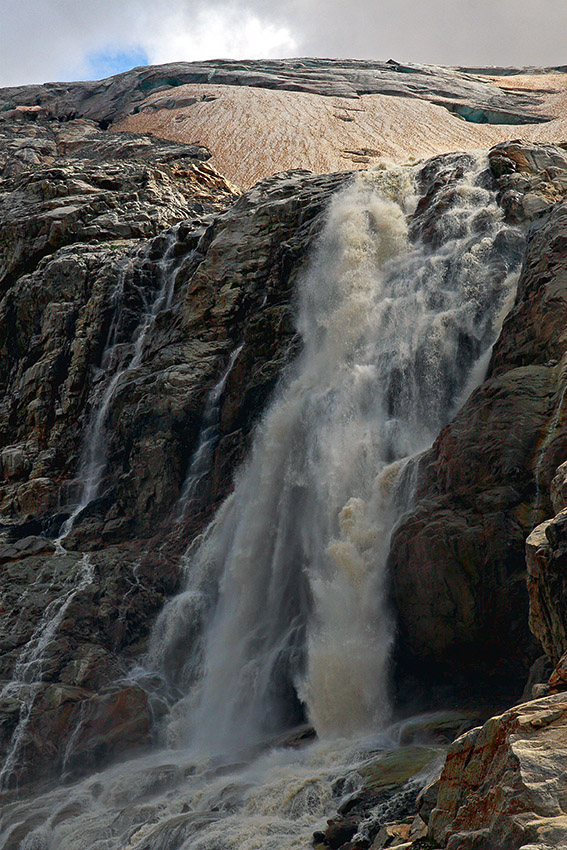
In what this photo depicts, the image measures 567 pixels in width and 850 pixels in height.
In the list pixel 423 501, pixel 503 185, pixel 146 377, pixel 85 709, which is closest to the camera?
pixel 423 501

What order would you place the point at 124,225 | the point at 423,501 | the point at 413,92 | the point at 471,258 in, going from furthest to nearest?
the point at 413,92, the point at 124,225, the point at 471,258, the point at 423,501

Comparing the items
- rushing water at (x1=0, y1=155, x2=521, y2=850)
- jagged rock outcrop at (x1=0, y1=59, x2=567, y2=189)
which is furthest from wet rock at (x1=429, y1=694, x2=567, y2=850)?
jagged rock outcrop at (x1=0, y1=59, x2=567, y2=189)

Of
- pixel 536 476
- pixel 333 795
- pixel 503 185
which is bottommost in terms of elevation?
pixel 333 795

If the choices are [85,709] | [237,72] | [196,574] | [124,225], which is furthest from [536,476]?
[237,72]

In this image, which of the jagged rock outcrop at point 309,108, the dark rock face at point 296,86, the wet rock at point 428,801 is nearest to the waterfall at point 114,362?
the jagged rock outcrop at point 309,108

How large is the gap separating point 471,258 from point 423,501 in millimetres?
7830

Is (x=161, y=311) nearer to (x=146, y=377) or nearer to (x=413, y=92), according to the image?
(x=146, y=377)

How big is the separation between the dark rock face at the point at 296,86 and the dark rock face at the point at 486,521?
3119 cm

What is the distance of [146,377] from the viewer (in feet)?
80.4

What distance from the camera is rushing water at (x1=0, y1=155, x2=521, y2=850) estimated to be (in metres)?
13.5

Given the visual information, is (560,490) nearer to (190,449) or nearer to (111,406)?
(190,449)

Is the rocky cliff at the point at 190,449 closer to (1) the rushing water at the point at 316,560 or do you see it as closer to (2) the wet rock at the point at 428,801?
(2) the wet rock at the point at 428,801

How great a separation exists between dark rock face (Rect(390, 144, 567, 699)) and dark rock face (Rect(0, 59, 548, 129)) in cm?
3119

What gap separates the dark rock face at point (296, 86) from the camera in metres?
45.2
